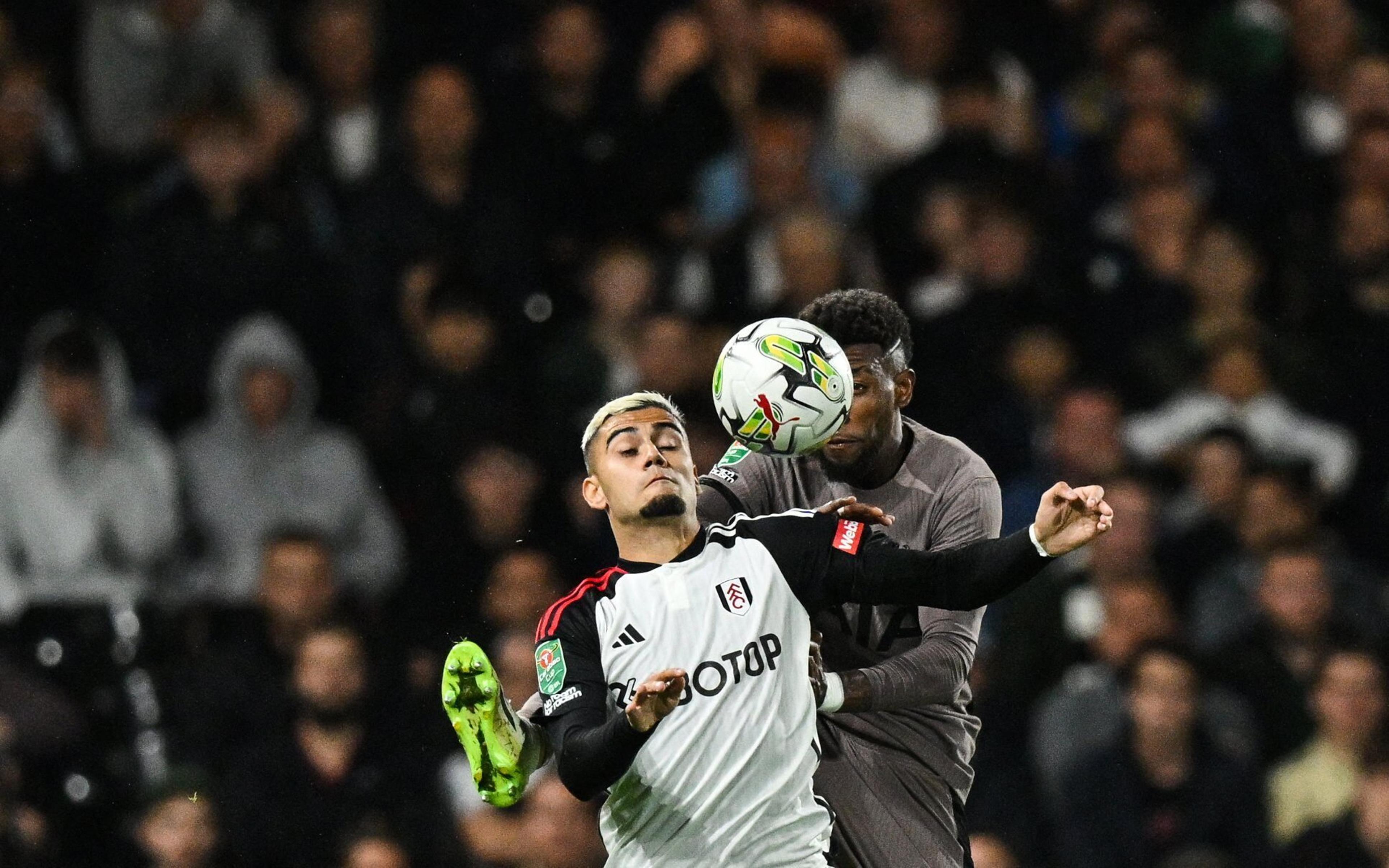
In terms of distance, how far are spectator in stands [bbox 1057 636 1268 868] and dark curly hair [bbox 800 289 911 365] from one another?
2849 millimetres

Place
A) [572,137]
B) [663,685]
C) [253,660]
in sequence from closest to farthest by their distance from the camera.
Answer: [663,685] < [253,660] < [572,137]

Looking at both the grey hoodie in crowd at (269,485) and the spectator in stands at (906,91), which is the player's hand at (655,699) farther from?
the spectator in stands at (906,91)

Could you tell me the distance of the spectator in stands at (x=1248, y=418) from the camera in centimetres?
942

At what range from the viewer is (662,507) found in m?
4.95

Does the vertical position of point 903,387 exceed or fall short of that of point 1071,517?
it exceeds it

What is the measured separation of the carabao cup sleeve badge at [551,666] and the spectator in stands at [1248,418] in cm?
497

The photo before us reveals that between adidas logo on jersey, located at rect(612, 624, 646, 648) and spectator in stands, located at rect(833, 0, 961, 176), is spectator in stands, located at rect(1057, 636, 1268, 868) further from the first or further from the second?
adidas logo on jersey, located at rect(612, 624, 646, 648)

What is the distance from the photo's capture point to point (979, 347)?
30.2ft

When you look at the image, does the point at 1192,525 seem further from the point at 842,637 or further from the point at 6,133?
the point at 6,133

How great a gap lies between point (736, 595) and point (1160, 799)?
12.1 feet

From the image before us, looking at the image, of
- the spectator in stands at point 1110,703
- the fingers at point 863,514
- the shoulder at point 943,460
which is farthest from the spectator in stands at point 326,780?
the fingers at point 863,514

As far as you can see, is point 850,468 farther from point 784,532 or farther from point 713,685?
point 713,685

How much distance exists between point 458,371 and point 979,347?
2.17 metres

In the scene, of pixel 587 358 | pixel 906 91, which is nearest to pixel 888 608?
pixel 587 358
